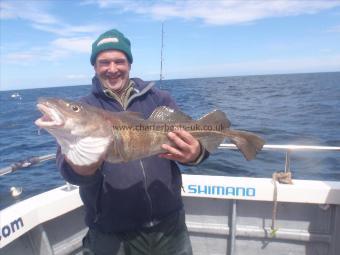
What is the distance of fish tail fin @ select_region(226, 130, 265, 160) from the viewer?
11.7ft

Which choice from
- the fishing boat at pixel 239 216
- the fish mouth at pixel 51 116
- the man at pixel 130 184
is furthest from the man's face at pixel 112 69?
the fishing boat at pixel 239 216

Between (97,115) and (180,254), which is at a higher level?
(97,115)

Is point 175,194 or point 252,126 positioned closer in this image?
point 175,194

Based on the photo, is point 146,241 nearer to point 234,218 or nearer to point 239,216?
point 234,218

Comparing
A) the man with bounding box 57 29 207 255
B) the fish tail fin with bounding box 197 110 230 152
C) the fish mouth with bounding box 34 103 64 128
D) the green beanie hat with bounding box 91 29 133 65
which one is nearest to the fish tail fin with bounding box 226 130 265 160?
the fish tail fin with bounding box 197 110 230 152

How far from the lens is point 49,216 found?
4.26 metres

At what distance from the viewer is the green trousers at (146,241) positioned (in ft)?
11.0

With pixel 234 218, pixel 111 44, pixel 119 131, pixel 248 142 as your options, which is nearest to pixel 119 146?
pixel 119 131

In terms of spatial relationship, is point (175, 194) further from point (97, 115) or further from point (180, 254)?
point (97, 115)

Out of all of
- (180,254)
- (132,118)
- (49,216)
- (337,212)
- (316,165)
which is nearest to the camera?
(132,118)

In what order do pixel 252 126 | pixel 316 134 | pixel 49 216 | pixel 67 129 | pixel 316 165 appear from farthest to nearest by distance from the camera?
pixel 252 126 < pixel 316 134 < pixel 316 165 < pixel 49 216 < pixel 67 129

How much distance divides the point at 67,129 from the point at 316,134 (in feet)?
49.5

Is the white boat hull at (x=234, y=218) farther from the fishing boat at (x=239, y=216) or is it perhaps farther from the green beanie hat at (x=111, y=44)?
the green beanie hat at (x=111, y=44)

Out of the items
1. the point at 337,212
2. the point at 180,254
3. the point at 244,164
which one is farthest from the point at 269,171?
the point at 180,254
